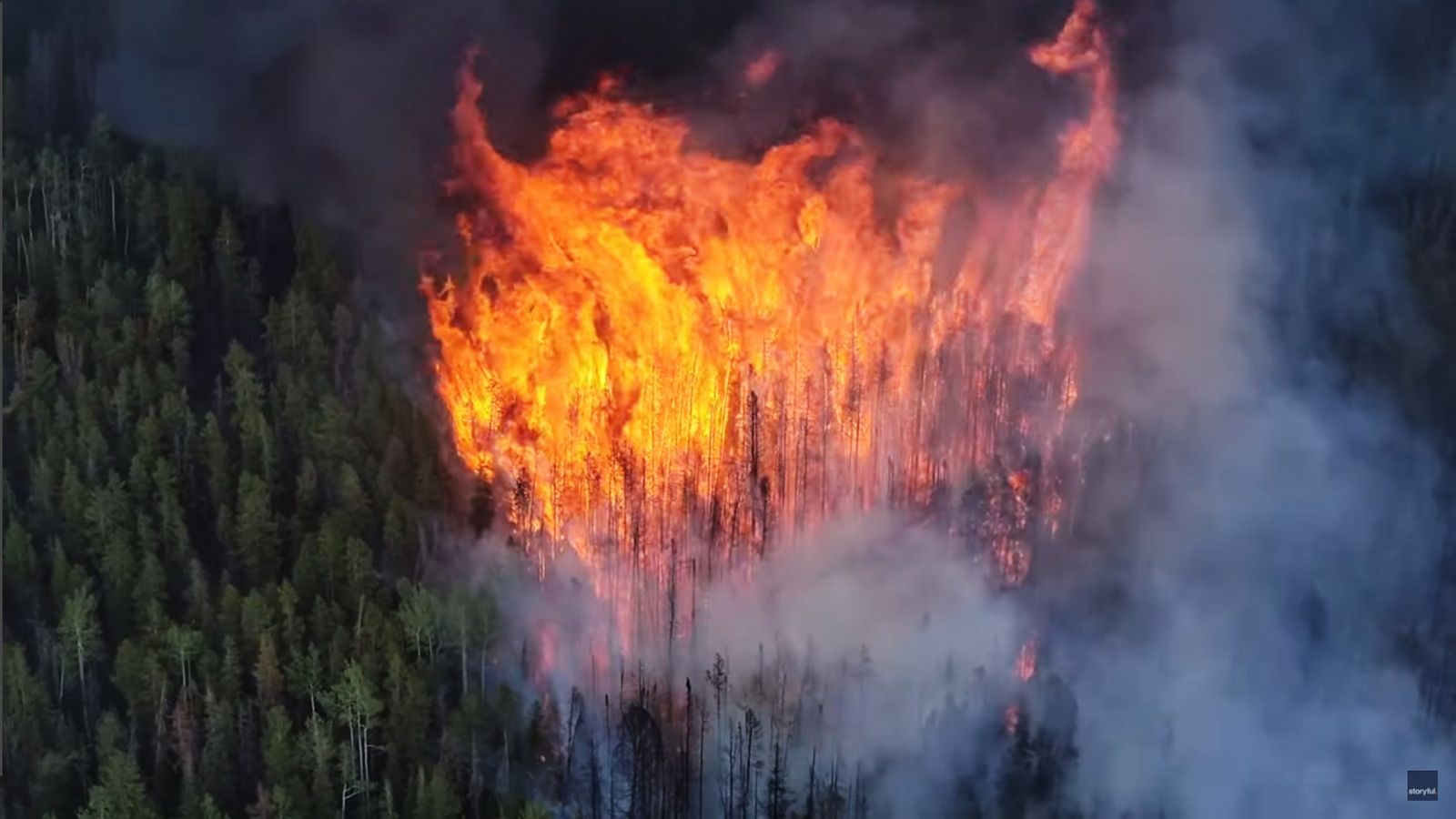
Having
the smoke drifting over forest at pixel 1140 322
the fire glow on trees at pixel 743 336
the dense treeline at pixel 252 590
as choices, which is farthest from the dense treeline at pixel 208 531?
the fire glow on trees at pixel 743 336

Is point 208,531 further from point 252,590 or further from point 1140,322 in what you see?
point 1140,322

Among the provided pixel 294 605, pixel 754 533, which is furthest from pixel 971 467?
pixel 294 605

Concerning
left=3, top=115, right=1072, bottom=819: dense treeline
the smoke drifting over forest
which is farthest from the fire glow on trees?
left=3, top=115, right=1072, bottom=819: dense treeline

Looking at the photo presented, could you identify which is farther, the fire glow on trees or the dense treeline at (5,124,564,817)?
the fire glow on trees

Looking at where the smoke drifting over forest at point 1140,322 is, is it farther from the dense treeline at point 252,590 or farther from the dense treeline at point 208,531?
the dense treeline at point 208,531

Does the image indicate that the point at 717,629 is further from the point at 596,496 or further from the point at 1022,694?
the point at 1022,694

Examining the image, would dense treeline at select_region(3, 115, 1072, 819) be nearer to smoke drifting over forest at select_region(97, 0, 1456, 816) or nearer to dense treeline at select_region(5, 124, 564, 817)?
dense treeline at select_region(5, 124, 564, 817)

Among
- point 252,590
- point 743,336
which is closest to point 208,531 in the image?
point 252,590
